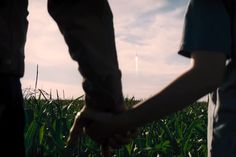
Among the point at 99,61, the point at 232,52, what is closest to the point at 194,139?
the point at 99,61

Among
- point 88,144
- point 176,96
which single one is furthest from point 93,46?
point 88,144

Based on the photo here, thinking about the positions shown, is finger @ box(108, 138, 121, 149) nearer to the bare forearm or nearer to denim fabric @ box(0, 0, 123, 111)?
denim fabric @ box(0, 0, 123, 111)

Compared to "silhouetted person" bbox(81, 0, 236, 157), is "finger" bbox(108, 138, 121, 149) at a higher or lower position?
lower

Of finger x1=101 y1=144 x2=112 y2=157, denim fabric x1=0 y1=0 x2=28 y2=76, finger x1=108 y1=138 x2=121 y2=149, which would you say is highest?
denim fabric x1=0 y1=0 x2=28 y2=76

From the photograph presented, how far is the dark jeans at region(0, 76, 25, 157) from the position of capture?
1.89m

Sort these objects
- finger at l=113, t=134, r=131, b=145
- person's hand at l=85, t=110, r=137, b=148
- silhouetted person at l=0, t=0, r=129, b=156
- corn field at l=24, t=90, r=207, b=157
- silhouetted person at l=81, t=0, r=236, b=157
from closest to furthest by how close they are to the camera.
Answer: silhouetted person at l=81, t=0, r=236, b=157, person's hand at l=85, t=110, r=137, b=148, finger at l=113, t=134, r=131, b=145, silhouetted person at l=0, t=0, r=129, b=156, corn field at l=24, t=90, r=207, b=157

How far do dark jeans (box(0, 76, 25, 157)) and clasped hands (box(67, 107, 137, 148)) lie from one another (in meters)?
0.24

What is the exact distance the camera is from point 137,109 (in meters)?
1.84

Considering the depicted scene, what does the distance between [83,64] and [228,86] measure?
59 centimetres

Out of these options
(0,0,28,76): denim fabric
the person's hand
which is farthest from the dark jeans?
the person's hand

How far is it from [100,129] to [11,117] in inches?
11.3

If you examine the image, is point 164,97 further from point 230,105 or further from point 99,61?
point 99,61

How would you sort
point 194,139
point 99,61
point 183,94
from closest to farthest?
1. point 183,94
2. point 99,61
3. point 194,139

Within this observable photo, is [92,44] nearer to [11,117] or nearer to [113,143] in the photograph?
[113,143]
